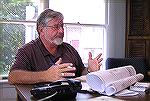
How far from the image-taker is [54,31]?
190cm

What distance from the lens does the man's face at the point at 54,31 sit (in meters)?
1.88

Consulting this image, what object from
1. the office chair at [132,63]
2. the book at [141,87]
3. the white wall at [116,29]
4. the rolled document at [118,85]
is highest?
the white wall at [116,29]

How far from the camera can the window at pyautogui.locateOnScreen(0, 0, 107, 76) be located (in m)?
2.68

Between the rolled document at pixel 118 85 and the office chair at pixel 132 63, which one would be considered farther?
the office chair at pixel 132 63

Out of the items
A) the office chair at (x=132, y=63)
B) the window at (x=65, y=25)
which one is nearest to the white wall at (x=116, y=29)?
the window at (x=65, y=25)

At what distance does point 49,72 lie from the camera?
1.34 m

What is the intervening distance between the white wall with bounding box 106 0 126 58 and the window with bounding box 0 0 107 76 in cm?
8

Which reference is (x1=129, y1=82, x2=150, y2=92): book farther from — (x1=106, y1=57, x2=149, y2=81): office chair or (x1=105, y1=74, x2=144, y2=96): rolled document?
(x1=106, y1=57, x2=149, y2=81): office chair

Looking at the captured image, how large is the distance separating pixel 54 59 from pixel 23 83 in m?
0.50

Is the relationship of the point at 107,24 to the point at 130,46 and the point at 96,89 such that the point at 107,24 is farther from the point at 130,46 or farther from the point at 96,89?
the point at 96,89

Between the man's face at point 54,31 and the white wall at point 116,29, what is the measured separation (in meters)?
1.23

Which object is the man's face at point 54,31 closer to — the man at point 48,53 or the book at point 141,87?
the man at point 48,53

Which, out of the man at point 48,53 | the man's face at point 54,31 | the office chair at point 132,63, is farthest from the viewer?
the office chair at point 132,63

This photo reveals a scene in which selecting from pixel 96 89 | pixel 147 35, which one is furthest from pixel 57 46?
pixel 147 35
